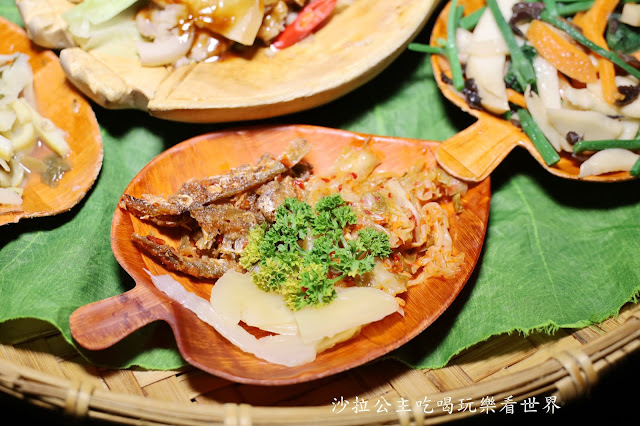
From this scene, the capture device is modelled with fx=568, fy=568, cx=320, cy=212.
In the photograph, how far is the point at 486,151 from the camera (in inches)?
86.5

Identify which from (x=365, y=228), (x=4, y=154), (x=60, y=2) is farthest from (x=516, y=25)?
(x=4, y=154)

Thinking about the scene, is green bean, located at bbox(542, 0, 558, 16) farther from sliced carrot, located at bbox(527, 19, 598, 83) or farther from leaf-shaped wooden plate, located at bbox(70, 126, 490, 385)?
leaf-shaped wooden plate, located at bbox(70, 126, 490, 385)

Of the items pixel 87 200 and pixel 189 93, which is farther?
pixel 87 200

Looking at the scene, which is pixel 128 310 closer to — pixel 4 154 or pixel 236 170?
pixel 236 170

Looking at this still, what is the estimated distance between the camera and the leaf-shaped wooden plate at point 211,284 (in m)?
1.63

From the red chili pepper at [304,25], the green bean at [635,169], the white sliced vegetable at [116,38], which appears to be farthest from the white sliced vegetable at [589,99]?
the white sliced vegetable at [116,38]

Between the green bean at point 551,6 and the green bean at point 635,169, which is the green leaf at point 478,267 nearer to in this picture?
the green bean at point 635,169

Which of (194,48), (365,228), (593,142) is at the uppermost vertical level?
(194,48)

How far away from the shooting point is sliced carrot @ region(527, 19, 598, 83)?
2258 millimetres

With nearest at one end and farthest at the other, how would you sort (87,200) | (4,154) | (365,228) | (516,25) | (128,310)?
(128,310) → (365,228) → (4,154) → (87,200) → (516,25)

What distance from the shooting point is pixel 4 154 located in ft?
6.75

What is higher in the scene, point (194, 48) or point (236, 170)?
point (194, 48)

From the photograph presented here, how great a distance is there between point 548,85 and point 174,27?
1.51 meters

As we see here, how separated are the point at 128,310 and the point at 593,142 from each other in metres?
1.75
